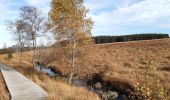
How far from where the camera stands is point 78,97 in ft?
43.6

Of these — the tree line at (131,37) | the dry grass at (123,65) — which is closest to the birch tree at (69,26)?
the dry grass at (123,65)

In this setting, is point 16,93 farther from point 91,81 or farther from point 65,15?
point 91,81

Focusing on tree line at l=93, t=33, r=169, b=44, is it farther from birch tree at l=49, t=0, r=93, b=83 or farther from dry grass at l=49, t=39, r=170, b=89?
birch tree at l=49, t=0, r=93, b=83

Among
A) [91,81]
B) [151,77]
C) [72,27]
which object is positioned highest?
[72,27]

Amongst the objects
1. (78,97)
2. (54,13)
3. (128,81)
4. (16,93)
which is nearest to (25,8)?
(54,13)

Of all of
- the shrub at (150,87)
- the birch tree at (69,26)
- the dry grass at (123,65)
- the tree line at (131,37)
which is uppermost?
the birch tree at (69,26)

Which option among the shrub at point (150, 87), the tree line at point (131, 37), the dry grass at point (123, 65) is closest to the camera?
the shrub at point (150, 87)

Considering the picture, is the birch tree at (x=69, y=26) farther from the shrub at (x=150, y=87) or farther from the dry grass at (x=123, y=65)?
the shrub at (x=150, y=87)

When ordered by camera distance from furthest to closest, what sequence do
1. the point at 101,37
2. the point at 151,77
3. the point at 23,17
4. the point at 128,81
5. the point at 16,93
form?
the point at 101,37 → the point at 23,17 → the point at 128,81 → the point at 16,93 → the point at 151,77

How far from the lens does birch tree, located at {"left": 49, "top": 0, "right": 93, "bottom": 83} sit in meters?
25.3

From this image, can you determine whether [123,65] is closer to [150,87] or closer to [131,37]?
[150,87]

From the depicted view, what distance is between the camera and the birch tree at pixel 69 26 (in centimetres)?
2534

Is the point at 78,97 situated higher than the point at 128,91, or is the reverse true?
the point at 78,97

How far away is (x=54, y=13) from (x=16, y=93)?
34.9ft
